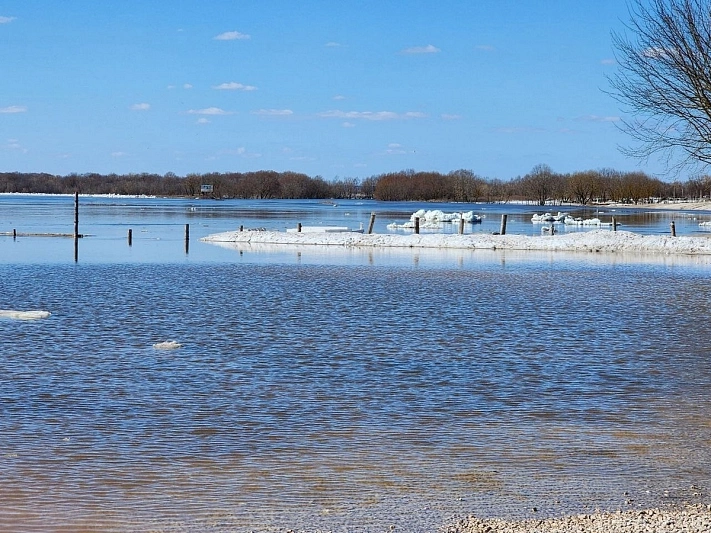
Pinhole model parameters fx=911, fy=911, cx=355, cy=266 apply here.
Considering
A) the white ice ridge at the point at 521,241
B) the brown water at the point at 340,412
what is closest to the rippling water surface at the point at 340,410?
the brown water at the point at 340,412

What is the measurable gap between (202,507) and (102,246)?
34.4m

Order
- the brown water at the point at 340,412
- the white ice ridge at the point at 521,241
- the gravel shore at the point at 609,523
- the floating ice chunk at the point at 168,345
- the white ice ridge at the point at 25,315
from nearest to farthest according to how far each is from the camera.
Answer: the gravel shore at the point at 609,523 → the brown water at the point at 340,412 → the floating ice chunk at the point at 168,345 → the white ice ridge at the point at 25,315 → the white ice ridge at the point at 521,241

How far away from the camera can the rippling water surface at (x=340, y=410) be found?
6.33 metres

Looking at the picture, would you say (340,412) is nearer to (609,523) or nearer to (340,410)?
(340,410)

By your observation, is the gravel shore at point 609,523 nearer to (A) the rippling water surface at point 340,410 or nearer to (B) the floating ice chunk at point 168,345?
(A) the rippling water surface at point 340,410

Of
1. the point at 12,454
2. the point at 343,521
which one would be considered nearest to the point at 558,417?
the point at 343,521

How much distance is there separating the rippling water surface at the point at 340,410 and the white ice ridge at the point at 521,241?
20.1 metres

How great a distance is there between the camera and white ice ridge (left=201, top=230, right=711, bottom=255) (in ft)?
126

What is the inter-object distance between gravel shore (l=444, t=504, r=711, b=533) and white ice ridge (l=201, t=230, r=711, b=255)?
33464 mm

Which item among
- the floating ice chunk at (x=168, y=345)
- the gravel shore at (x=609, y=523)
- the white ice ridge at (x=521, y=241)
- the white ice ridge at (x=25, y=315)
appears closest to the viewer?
the gravel shore at (x=609, y=523)

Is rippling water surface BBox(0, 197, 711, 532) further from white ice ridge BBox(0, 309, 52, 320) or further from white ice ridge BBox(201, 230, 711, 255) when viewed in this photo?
white ice ridge BBox(201, 230, 711, 255)

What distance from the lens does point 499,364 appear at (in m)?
11.7

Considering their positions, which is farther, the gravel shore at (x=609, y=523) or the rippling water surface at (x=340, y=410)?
the rippling water surface at (x=340, y=410)

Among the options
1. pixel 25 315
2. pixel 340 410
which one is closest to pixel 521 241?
pixel 25 315
